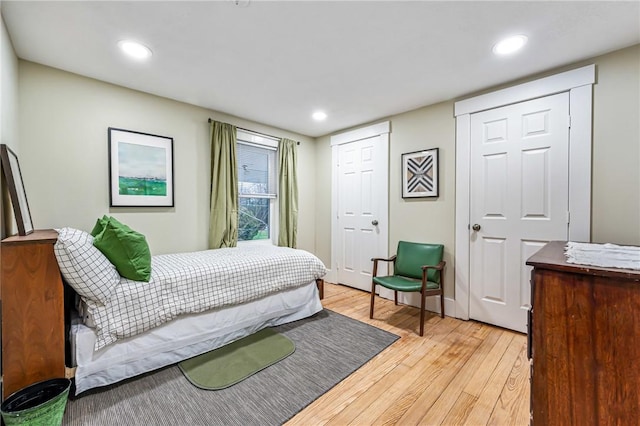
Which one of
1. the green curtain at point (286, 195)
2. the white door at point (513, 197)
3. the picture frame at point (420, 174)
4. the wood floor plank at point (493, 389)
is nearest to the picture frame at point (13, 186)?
the green curtain at point (286, 195)

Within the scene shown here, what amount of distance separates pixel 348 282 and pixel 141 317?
110 inches

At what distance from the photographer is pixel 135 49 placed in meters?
1.98

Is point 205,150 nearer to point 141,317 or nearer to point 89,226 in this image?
point 89,226

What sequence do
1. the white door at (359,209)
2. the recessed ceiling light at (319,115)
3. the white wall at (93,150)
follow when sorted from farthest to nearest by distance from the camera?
1. the white door at (359,209)
2. the recessed ceiling light at (319,115)
3. the white wall at (93,150)

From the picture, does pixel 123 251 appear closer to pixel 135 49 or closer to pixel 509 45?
pixel 135 49

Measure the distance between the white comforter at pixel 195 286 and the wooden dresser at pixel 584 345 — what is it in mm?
1953

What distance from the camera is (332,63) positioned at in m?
2.19

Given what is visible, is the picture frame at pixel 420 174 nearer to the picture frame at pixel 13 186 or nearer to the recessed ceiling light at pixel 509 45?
the recessed ceiling light at pixel 509 45

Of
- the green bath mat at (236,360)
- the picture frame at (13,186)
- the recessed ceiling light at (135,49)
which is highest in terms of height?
the recessed ceiling light at (135,49)

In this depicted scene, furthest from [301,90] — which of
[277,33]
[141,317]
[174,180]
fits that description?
[141,317]

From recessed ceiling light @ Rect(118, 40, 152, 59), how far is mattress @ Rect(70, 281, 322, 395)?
1944 mm

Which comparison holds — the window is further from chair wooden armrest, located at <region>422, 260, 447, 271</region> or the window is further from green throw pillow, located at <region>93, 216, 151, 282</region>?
chair wooden armrest, located at <region>422, 260, 447, 271</region>

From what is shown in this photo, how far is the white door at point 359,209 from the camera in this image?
141 inches

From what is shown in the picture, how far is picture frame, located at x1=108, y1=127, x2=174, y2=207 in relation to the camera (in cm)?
256
